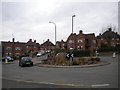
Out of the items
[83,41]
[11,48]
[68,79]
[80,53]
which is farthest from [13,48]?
[68,79]

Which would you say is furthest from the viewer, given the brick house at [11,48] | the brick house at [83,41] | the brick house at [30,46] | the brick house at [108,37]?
the brick house at [30,46]

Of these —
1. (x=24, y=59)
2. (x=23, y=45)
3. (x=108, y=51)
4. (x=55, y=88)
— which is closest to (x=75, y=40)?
(x=108, y=51)

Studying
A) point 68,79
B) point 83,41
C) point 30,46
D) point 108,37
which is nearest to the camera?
point 68,79

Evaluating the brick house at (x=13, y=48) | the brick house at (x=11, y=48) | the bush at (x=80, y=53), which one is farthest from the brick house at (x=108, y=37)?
the brick house at (x=11, y=48)

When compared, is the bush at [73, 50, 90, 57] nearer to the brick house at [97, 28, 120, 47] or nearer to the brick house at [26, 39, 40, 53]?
the brick house at [97, 28, 120, 47]

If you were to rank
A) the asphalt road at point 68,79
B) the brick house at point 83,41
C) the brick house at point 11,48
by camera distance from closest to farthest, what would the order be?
the asphalt road at point 68,79 → the brick house at point 83,41 → the brick house at point 11,48

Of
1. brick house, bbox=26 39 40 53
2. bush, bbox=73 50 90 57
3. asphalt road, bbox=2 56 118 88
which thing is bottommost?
asphalt road, bbox=2 56 118 88

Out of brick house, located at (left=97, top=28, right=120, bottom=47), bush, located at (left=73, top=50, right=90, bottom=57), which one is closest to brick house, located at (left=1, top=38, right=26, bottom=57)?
bush, located at (left=73, top=50, right=90, bottom=57)

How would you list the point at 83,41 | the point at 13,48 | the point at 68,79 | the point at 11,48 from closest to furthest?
the point at 68,79 < the point at 83,41 < the point at 11,48 < the point at 13,48

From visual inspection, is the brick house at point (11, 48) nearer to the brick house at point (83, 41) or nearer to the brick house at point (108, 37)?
the brick house at point (83, 41)

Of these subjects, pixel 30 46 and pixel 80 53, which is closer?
pixel 80 53

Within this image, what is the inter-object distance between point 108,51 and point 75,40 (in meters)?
13.6

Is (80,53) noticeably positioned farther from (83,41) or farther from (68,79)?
(68,79)

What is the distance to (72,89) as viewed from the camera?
6715mm
